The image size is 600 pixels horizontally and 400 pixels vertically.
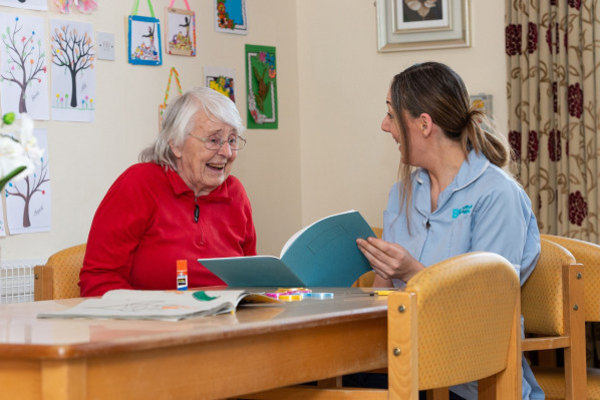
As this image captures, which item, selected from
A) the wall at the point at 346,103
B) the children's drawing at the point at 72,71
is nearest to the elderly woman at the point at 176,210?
the children's drawing at the point at 72,71

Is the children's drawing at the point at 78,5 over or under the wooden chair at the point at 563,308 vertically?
over

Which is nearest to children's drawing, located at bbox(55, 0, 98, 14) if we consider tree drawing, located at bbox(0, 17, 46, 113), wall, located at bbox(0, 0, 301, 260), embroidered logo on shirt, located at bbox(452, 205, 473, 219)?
wall, located at bbox(0, 0, 301, 260)

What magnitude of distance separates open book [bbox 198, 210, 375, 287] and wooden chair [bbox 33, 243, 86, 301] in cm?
58

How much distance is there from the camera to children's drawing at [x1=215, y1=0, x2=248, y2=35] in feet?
12.0

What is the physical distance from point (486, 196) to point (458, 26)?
170 centimetres

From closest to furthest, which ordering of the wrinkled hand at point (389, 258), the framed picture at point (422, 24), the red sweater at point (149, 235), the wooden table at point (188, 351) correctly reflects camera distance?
the wooden table at point (188, 351) → the wrinkled hand at point (389, 258) → the red sweater at point (149, 235) → the framed picture at point (422, 24)

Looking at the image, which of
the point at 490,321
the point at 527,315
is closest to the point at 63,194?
the point at 527,315

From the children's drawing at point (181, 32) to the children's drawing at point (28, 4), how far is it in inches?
23.1

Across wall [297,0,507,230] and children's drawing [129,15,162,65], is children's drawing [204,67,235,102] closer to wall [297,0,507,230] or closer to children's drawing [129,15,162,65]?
children's drawing [129,15,162,65]

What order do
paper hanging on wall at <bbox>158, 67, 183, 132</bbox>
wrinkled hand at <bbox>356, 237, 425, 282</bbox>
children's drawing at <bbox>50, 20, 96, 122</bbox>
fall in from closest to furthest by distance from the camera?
wrinkled hand at <bbox>356, 237, 425, 282</bbox> < children's drawing at <bbox>50, 20, 96, 122</bbox> < paper hanging on wall at <bbox>158, 67, 183, 132</bbox>

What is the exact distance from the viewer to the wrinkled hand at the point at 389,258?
2154mm

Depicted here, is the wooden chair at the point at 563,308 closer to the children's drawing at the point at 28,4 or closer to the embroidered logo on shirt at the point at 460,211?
the embroidered logo on shirt at the point at 460,211

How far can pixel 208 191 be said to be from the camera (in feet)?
8.68

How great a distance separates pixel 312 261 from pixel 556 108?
1.83m
